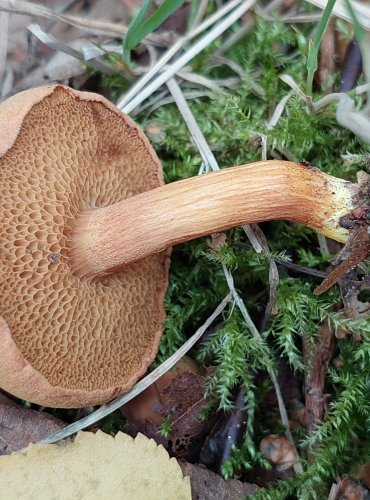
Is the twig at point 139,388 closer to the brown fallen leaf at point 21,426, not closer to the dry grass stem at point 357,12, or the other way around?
the brown fallen leaf at point 21,426

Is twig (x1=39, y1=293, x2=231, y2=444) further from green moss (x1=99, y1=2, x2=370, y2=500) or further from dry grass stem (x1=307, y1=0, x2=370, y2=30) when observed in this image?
dry grass stem (x1=307, y1=0, x2=370, y2=30)

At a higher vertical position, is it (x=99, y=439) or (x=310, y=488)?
(x=99, y=439)

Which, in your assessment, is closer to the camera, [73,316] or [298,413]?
[73,316]

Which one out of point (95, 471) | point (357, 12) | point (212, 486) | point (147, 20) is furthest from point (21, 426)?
point (357, 12)

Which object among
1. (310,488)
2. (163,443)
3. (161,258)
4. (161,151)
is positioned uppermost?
(161,151)

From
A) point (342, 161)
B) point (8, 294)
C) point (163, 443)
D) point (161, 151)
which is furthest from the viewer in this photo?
point (161, 151)

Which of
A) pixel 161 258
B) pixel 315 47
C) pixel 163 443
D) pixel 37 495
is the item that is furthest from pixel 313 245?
pixel 37 495

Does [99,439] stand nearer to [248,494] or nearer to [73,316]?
[73,316]

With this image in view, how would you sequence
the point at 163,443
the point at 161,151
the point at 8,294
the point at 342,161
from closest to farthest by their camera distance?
the point at 8,294
the point at 163,443
the point at 342,161
the point at 161,151
